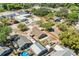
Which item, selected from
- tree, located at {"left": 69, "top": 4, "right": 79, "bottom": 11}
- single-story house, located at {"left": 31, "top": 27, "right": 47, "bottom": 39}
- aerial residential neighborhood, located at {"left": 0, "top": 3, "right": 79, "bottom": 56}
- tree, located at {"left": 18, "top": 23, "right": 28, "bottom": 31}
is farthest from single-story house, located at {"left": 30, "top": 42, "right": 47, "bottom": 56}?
tree, located at {"left": 69, "top": 4, "right": 79, "bottom": 11}

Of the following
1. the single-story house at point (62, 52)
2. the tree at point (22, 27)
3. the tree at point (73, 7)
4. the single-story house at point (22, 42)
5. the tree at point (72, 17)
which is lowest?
the single-story house at point (62, 52)

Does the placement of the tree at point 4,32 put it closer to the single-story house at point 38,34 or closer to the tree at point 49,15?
the single-story house at point 38,34

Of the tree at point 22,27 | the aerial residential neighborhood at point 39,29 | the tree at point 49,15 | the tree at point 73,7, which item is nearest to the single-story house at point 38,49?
the aerial residential neighborhood at point 39,29

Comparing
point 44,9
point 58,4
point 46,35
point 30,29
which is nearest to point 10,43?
point 30,29

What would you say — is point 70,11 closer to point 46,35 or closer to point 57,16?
point 57,16

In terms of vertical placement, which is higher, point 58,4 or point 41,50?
point 58,4

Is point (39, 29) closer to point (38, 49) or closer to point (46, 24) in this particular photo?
point (46, 24)

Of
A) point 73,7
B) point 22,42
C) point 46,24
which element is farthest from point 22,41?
point 73,7

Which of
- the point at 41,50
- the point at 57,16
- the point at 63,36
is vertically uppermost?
the point at 57,16
